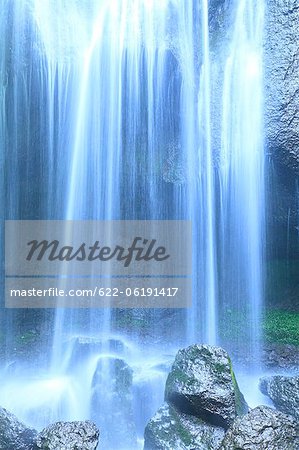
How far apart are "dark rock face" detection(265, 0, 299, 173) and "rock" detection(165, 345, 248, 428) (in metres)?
4.54

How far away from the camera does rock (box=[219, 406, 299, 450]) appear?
12.9 feet

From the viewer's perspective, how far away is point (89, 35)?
9.09 metres

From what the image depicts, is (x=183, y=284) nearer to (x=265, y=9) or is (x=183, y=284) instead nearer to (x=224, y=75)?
(x=224, y=75)

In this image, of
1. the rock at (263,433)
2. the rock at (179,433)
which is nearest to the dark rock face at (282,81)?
the rock at (179,433)

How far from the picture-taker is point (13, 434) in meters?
4.59

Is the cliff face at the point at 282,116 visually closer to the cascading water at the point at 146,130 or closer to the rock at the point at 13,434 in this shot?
the cascading water at the point at 146,130

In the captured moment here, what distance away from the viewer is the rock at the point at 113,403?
5.42 m

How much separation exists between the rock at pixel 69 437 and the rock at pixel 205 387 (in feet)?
3.76

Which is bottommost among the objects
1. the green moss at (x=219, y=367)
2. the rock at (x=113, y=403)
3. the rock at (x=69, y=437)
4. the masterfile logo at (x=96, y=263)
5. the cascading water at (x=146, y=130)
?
the rock at (x=113, y=403)

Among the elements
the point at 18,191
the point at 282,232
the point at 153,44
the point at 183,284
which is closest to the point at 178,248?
the point at 183,284

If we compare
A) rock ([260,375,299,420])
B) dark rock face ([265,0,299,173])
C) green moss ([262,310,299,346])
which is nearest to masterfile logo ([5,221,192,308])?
green moss ([262,310,299,346])

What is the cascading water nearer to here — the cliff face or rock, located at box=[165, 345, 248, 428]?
the cliff face

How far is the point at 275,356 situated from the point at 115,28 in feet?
23.9

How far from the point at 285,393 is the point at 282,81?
567cm
